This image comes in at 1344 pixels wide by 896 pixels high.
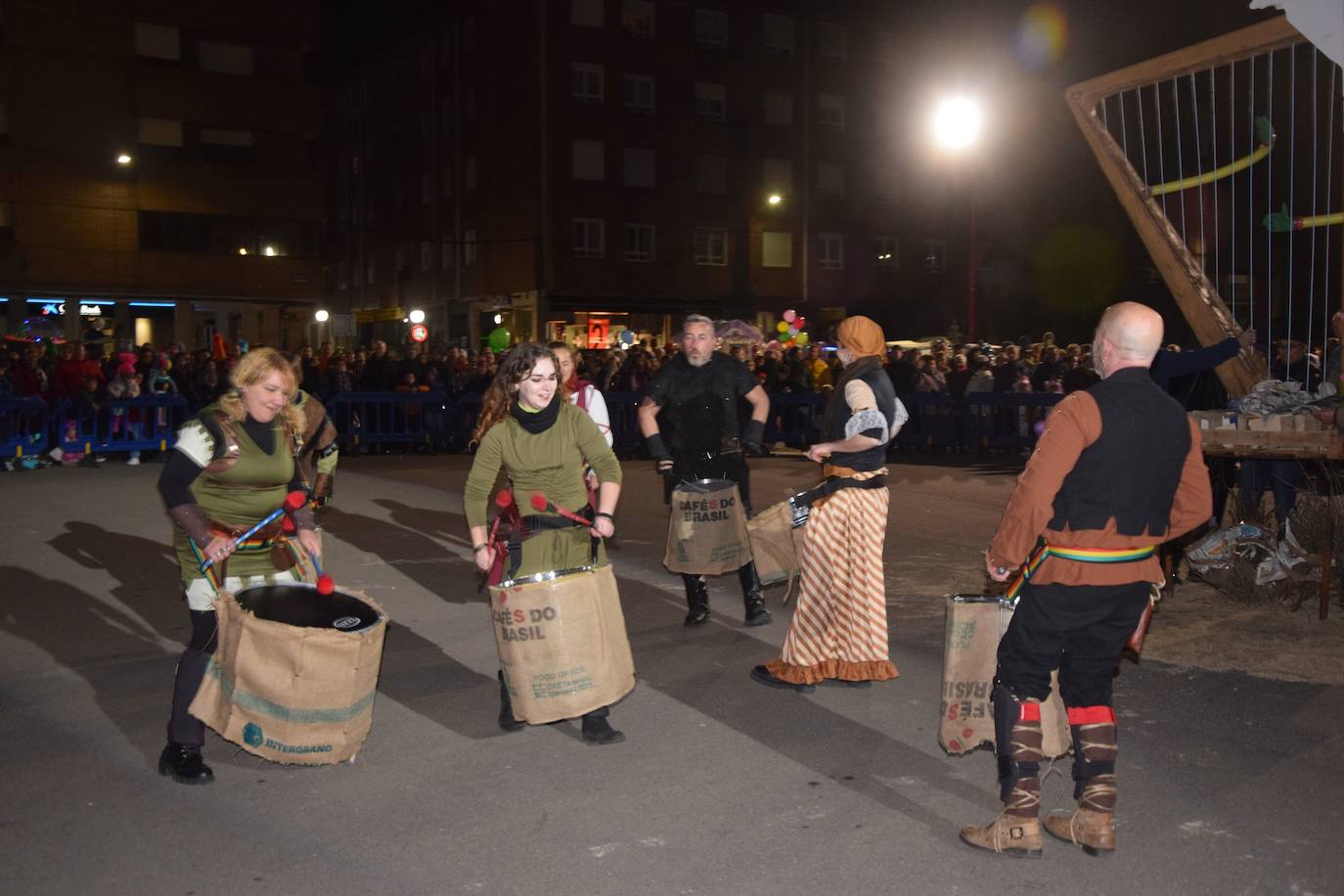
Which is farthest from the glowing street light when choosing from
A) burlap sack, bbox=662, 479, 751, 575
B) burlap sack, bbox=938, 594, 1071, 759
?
burlap sack, bbox=938, 594, 1071, 759

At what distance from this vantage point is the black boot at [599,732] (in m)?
5.52

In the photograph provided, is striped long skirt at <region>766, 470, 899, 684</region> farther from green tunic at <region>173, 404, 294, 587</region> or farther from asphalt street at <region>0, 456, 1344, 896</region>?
green tunic at <region>173, 404, 294, 587</region>

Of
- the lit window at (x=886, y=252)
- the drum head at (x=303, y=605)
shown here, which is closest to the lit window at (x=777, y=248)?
the lit window at (x=886, y=252)

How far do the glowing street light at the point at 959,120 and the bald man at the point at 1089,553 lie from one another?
11.8 meters

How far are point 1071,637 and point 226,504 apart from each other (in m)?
3.35

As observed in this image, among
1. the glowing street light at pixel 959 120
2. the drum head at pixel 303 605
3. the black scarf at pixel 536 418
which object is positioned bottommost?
the drum head at pixel 303 605

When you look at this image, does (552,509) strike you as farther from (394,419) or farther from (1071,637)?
(394,419)

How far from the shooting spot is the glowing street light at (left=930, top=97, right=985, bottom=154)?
15266 millimetres

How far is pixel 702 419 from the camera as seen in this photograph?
7789mm

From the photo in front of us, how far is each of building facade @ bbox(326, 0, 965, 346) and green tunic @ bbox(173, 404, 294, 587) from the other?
39607mm

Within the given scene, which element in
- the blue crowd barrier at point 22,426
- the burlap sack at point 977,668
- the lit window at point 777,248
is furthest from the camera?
the lit window at point 777,248

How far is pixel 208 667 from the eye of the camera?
4953 mm

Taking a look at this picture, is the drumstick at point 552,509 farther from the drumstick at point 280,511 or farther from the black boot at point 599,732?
the drumstick at point 280,511

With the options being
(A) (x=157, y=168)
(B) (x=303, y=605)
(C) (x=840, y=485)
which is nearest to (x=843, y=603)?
(C) (x=840, y=485)
